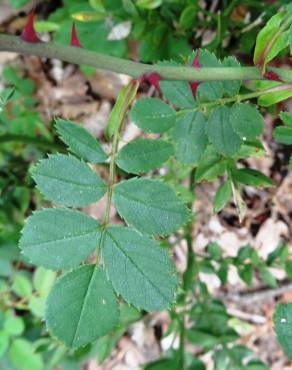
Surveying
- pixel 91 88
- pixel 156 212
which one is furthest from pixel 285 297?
pixel 156 212

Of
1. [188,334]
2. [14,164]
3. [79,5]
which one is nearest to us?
[188,334]

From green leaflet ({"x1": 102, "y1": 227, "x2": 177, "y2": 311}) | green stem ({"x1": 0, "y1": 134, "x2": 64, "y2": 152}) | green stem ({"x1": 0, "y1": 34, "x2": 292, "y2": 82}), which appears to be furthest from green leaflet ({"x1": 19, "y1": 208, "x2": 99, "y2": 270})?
green stem ({"x1": 0, "y1": 134, "x2": 64, "y2": 152})

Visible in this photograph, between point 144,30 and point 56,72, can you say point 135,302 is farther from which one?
point 56,72

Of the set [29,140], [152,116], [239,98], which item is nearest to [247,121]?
[239,98]

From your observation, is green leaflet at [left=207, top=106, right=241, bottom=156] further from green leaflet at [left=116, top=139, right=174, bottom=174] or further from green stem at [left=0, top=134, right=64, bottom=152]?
green stem at [left=0, top=134, right=64, bottom=152]

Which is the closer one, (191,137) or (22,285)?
(191,137)

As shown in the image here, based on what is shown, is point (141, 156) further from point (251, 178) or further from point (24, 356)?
point (24, 356)
